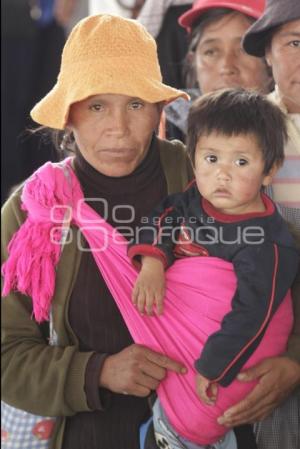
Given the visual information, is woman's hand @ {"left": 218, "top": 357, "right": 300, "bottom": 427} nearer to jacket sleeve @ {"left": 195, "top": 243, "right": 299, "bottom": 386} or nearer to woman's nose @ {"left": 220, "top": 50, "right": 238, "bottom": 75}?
jacket sleeve @ {"left": 195, "top": 243, "right": 299, "bottom": 386}

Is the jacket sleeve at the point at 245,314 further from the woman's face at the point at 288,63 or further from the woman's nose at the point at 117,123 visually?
the woman's face at the point at 288,63

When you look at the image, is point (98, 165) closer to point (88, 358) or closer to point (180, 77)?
point (88, 358)

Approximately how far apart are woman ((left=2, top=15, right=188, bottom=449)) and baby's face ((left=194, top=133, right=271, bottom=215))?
143 mm

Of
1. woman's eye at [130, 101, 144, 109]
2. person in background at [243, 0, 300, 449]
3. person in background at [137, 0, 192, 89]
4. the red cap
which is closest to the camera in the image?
woman's eye at [130, 101, 144, 109]

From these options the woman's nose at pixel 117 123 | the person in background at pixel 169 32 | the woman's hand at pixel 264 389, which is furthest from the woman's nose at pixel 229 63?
the woman's hand at pixel 264 389

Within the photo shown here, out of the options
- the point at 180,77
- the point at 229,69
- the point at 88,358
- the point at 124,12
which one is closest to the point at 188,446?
the point at 88,358

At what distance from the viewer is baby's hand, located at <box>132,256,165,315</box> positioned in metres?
1.23

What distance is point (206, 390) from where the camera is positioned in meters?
1.21

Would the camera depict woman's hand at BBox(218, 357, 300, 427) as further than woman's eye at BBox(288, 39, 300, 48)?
No

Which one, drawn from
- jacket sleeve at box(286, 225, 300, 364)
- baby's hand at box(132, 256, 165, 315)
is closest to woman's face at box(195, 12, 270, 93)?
jacket sleeve at box(286, 225, 300, 364)

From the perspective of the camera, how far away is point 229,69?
1815 mm

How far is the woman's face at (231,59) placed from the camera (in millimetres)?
1805

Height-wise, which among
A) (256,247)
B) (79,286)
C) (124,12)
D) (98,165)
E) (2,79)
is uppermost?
(124,12)

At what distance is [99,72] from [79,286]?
0.41 meters
